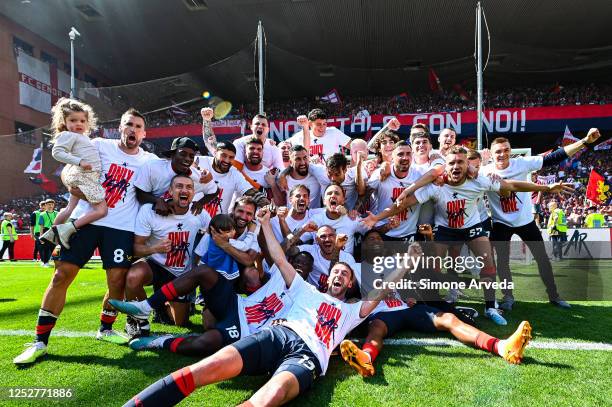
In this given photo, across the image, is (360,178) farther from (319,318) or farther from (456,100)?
(456,100)

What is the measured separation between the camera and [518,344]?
3107 millimetres

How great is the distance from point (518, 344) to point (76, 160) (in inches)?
155

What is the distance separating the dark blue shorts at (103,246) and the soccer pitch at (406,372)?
793 mm

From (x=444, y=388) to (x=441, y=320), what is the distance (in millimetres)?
1091

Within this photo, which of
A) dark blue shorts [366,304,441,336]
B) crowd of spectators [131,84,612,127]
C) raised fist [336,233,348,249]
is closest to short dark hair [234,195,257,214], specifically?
raised fist [336,233,348,249]

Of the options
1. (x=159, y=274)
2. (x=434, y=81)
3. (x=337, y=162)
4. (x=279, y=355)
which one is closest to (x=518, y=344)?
(x=279, y=355)

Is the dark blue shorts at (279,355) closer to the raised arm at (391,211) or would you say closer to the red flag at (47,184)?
the raised arm at (391,211)

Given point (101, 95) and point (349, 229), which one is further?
point (101, 95)

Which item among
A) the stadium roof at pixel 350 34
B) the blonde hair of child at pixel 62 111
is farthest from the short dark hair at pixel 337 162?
the stadium roof at pixel 350 34

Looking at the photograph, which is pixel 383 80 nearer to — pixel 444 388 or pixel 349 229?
pixel 349 229

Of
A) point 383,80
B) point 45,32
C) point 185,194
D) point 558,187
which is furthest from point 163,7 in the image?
point 558,187

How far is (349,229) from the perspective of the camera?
4547 mm

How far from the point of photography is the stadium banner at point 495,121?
1705cm

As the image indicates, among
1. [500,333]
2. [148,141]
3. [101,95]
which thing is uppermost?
[101,95]
